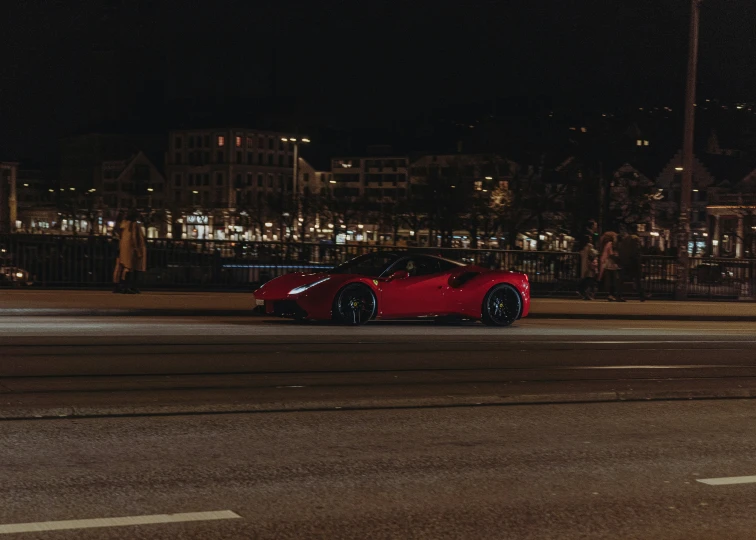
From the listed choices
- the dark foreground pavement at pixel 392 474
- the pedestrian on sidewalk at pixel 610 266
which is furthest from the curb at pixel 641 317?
the dark foreground pavement at pixel 392 474

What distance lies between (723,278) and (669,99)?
7428 centimetres

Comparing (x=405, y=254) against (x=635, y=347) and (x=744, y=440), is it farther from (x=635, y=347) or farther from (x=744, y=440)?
(x=744, y=440)

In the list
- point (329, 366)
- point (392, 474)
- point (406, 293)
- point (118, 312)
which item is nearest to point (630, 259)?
point (406, 293)

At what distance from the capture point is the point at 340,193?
445 ft

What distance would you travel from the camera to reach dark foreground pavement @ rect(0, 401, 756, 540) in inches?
234

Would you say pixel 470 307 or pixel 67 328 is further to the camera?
pixel 470 307

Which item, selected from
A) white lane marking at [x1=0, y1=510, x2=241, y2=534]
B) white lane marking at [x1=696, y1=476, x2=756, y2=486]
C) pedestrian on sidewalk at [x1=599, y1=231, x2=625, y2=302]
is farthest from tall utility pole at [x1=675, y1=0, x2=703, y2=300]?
white lane marking at [x1=0, y1=510, x2=241, y2=534]

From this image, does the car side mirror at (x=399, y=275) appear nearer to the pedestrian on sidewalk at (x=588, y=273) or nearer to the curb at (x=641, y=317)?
the curb at (x=641, y=317)

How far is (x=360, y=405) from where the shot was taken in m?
10.1

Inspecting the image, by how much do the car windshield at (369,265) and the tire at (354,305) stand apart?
331 mm

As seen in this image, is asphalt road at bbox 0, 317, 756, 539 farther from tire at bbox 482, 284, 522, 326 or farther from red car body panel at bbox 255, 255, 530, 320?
tire at bbox 482, 284, 522, 326

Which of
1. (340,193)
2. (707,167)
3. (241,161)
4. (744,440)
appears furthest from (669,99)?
(744,440)

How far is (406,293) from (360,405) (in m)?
8.66

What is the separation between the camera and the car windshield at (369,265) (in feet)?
61.4
